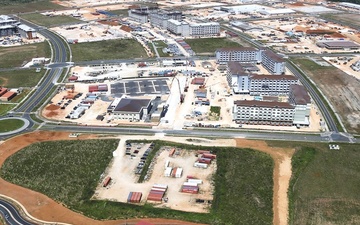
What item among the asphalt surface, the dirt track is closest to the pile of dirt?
the dirt track

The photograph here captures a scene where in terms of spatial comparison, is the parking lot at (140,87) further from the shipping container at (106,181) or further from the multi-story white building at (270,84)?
the shipping container at (106,181)

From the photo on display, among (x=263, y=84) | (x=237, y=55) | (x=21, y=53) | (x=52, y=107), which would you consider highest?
(x=237, y=55)

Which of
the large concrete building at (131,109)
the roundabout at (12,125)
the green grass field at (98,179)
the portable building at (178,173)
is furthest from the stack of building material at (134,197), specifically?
the roundabout at (12,125)

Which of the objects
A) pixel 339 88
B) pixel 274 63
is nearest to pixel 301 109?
pixel 339 88

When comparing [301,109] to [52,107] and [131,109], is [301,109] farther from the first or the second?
[52,107]

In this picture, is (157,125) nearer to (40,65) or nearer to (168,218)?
(168,218)

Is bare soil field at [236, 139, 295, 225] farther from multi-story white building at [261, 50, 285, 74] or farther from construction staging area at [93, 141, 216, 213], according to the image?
multi-story white building at [261, 50, 285, 74]
